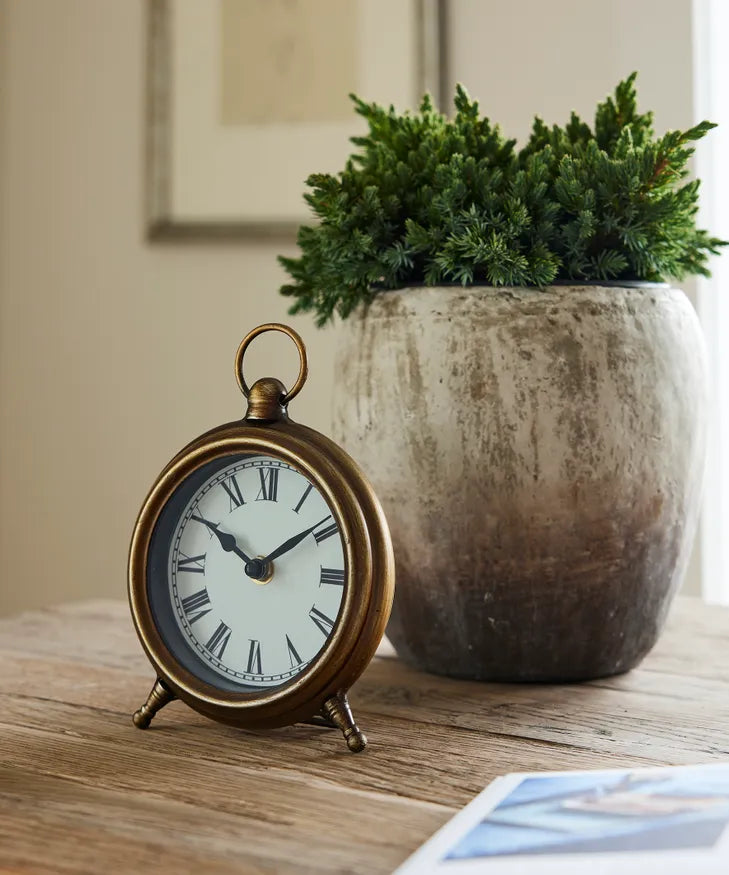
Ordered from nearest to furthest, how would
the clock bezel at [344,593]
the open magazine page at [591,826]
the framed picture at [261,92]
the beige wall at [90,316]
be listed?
the open magazine page at [591,826] < the clock bezel at [344,593] < the framed picture at [261,92] < the beige wall at [90,316]

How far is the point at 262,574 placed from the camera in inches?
27.2

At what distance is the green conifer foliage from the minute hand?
23 centimetres

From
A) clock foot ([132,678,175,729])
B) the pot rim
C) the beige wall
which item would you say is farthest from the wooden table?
the beige wall

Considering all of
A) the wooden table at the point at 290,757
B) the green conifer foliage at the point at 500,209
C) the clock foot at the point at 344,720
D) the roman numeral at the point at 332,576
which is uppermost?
the green conifer foliage at the point at 500,209

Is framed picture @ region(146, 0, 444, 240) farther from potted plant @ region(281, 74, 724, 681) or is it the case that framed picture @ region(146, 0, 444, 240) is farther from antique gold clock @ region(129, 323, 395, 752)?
antique gold clock @ region(129, 323, 395, 752)

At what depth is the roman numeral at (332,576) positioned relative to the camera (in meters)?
0.67

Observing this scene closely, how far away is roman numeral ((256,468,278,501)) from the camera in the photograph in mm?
701

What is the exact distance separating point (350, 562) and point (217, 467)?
0.13m

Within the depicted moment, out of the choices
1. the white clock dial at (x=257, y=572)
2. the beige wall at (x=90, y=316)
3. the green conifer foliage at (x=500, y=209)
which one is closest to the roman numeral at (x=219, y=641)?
the white clock dial at (x=257, y=572)

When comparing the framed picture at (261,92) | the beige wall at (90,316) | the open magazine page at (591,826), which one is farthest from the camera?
the beige wall at (90,316)

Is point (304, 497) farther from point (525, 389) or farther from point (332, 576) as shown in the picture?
point (525, 389)

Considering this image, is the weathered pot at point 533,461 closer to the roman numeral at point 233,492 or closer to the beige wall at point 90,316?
the roman numeral at point 233,492

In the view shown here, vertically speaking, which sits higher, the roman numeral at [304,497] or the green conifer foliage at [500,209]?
the green conifer foliage at [500,209]

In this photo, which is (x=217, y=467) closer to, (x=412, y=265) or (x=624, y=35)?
(x=412, y=265)
